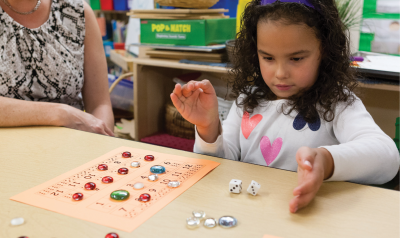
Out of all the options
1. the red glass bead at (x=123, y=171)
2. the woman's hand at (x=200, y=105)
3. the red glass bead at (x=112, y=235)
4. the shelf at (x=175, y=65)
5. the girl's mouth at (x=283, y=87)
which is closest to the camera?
the red glass bead at (x=112, y=235)

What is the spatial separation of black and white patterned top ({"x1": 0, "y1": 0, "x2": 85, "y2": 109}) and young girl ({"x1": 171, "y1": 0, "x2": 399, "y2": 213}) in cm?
63

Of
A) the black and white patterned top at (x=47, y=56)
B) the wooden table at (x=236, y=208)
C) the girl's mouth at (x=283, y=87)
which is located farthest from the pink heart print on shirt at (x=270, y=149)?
the black and white patterned top at (x=47, y=56)

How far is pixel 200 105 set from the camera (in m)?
0.82

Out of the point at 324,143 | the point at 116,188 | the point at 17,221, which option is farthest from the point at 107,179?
the point at 324,143

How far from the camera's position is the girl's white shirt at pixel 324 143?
638mm

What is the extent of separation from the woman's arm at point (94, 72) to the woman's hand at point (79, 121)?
27cm

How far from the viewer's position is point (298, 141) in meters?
0.89

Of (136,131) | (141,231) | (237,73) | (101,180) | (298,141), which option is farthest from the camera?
→ (136,131)

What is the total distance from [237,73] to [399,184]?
1.88 feet

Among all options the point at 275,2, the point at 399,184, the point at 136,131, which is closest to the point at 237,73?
the point at 275,2

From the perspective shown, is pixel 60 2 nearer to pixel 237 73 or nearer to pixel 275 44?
pixel 237 73

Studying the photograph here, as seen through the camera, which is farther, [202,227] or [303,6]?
[303,6]

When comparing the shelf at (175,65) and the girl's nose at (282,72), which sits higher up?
the girl's nose at (282,72)

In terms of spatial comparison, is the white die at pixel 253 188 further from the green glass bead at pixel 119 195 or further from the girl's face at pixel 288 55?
the girl's face at pixel 288 55
